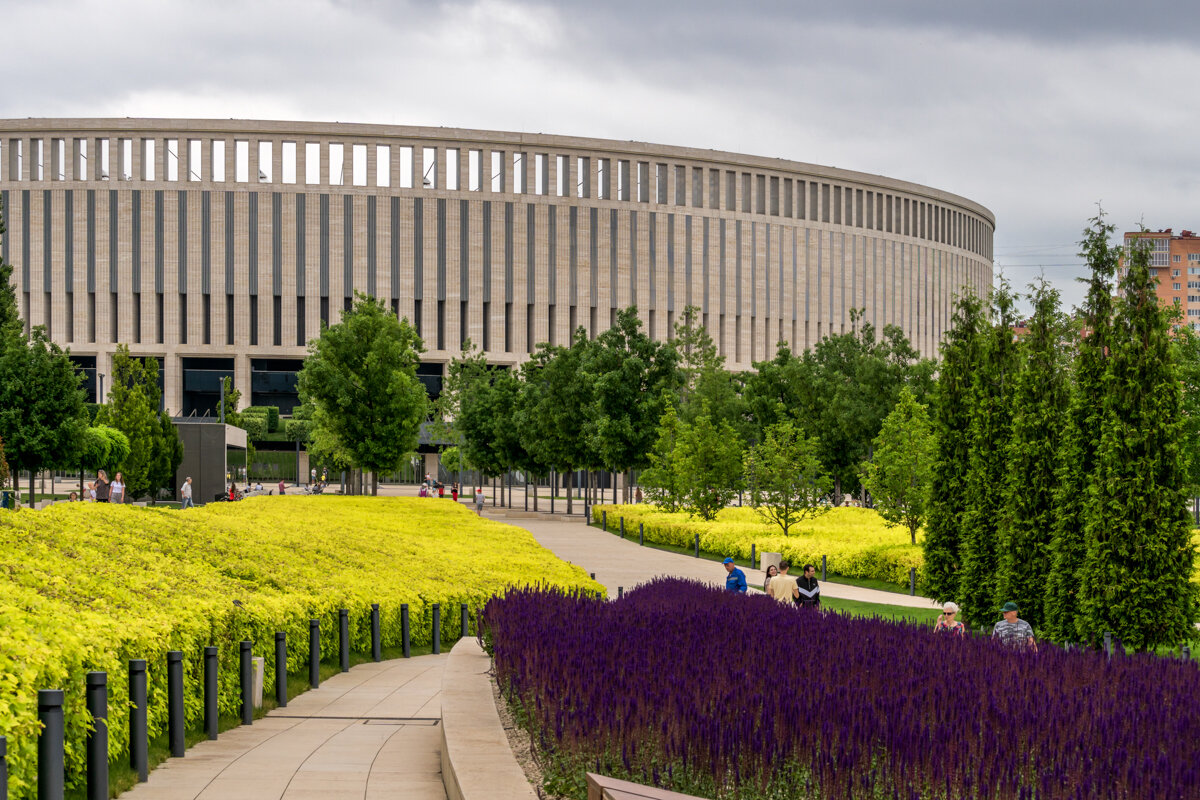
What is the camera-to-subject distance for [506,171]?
90000mm

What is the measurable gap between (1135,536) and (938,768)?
12.5 metres

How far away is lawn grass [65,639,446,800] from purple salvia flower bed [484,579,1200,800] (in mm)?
2303

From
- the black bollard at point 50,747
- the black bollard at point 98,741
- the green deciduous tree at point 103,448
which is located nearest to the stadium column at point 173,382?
the green deciduous tree at point 103,448

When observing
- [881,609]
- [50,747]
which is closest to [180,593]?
[50,747]

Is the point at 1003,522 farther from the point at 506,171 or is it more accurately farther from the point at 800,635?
the point at 506,171

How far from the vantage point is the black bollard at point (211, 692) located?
8750 mm

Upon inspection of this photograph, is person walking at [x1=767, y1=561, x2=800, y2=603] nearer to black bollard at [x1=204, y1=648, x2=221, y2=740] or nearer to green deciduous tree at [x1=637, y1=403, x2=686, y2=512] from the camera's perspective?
black bollard at [x1=204, y1=648, x2=221, y2=740]

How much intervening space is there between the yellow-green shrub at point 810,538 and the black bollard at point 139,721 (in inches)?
740

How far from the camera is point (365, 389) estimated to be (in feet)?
150

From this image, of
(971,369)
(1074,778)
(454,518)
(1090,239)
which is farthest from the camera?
(454,518)

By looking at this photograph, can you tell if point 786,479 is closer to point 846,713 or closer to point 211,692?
point 211,692

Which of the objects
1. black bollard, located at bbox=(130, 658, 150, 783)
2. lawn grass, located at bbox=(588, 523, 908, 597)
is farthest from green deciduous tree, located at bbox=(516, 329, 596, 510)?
black bollard, located at bbox=(130, 658, 150, 783)

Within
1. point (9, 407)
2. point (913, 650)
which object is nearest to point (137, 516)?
point (913, 650)

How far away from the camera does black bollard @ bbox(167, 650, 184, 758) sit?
26.3ft
